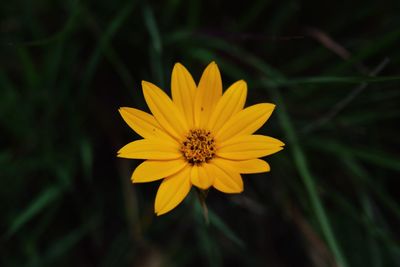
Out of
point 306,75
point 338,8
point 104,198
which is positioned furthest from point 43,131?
point 338,8

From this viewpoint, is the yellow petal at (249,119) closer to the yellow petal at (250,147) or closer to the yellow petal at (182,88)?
the yellow petal at (250,147)

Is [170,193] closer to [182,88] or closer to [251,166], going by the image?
[251,166]

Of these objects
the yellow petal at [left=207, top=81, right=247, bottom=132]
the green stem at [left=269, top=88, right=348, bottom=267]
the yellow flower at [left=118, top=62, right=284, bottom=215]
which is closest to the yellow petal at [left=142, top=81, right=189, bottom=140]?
the yellow flower at [left=118, top=62, right=284, bottom=215]

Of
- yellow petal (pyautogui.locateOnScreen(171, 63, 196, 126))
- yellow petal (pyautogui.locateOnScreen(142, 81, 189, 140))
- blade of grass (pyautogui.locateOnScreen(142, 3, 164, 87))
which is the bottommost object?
yellow petal (pyautogui.locateOnScreen(142, 81, 189, 140))

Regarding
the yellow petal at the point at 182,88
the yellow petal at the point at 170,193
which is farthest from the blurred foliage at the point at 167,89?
the yellow petal at the point at 170,193

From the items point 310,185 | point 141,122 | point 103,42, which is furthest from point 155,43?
point 310,185

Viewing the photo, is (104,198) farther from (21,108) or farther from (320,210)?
(320,210)

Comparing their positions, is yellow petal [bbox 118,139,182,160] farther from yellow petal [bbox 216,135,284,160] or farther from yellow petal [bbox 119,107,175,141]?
yellow petal [bbox 216,135,284,160]
